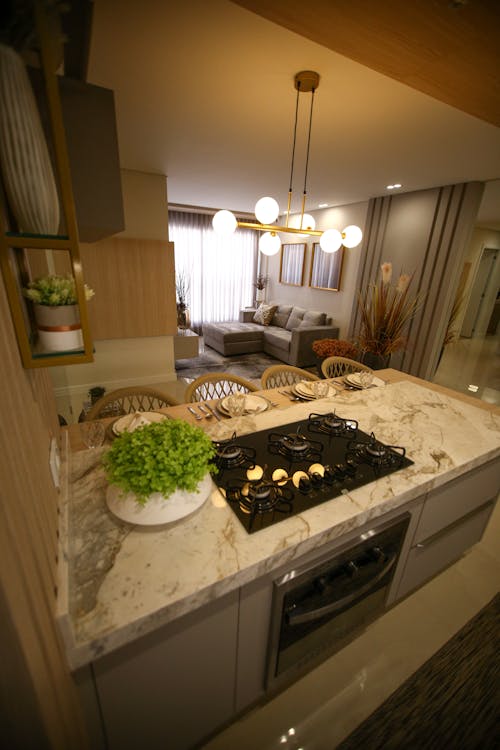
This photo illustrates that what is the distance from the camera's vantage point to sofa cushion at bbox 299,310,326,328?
17.8 feet

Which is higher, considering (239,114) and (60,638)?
(239,114)

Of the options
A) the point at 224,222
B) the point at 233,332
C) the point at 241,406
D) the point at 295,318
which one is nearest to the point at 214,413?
the point at 241,406

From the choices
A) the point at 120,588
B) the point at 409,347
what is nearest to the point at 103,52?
the point at 120,588

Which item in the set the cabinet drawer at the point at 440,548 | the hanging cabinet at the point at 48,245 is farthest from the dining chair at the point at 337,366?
the hanging cabinet at the point at 48,245

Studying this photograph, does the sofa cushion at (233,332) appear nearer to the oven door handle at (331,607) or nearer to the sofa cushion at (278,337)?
the sofa cushion at (278,337)

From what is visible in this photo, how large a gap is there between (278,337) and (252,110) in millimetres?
3546

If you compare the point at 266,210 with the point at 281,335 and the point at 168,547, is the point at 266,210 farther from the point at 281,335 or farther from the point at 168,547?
the point at 281,335

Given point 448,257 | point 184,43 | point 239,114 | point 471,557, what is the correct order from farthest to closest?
point 448,257 → point 239,114 → point 471,557 → point 184,43

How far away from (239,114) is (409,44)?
1.52 meters

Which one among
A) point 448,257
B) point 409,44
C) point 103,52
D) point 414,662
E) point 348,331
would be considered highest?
point 103,52

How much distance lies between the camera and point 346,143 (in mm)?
2568

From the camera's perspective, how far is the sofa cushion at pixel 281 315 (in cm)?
606

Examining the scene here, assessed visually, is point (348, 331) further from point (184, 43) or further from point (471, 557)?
point (184, 43)

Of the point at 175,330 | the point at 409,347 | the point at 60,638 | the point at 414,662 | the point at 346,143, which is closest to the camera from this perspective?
the point at 60,638
